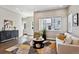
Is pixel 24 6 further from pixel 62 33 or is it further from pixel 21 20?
pixel 62 33

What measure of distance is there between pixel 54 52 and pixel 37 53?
0.50m

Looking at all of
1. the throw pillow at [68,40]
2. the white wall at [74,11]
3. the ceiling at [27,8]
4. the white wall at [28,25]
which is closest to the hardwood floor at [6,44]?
the white wall at [28,25]

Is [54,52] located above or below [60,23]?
below

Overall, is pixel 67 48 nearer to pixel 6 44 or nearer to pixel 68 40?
pixel 68 40

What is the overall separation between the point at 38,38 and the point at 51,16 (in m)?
0.77

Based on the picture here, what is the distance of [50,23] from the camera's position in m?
3.46

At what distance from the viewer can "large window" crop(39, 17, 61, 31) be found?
3.39 m

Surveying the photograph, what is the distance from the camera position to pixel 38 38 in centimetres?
345

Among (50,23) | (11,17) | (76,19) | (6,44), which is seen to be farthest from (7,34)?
(76,19)

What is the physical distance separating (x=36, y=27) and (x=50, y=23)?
45 centimetres
